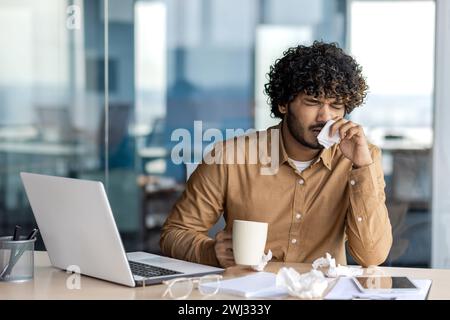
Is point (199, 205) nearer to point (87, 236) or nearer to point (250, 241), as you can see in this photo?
point (250, 241)

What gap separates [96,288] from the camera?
2072 mm

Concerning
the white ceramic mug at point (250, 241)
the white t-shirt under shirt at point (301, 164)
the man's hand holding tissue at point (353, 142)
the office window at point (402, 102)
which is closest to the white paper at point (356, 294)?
the white ceramic mug at point (250, 241)

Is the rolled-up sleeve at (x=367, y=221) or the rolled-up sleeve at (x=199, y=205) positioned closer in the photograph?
the rolled-up sleeve at (x=367, y=221)

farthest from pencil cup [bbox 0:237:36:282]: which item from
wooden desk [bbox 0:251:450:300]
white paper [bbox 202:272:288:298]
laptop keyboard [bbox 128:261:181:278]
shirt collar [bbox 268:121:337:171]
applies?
shirt collar [bbox 268:121:337:171]

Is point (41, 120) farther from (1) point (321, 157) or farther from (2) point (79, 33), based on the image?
(1) point (321, 157)

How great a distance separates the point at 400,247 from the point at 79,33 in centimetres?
221

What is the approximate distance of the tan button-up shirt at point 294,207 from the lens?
2.55 m

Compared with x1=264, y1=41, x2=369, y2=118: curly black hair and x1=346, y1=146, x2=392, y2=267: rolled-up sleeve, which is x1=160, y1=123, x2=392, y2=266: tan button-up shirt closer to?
x1=346, y1=146, x2=392, y2=267: rolled-up sleeve

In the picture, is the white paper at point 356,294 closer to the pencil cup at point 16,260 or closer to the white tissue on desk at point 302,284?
the white tissue on desk at point 302,284

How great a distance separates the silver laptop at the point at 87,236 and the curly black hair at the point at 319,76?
74 cm

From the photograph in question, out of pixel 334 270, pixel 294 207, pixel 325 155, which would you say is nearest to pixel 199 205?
pixel 294 207

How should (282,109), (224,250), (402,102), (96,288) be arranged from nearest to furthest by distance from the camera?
(96,288)
(224,250)
(282,109)
(402,102)

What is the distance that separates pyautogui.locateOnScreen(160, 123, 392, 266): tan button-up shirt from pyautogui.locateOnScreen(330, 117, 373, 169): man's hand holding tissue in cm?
3

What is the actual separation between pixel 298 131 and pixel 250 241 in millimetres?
590
